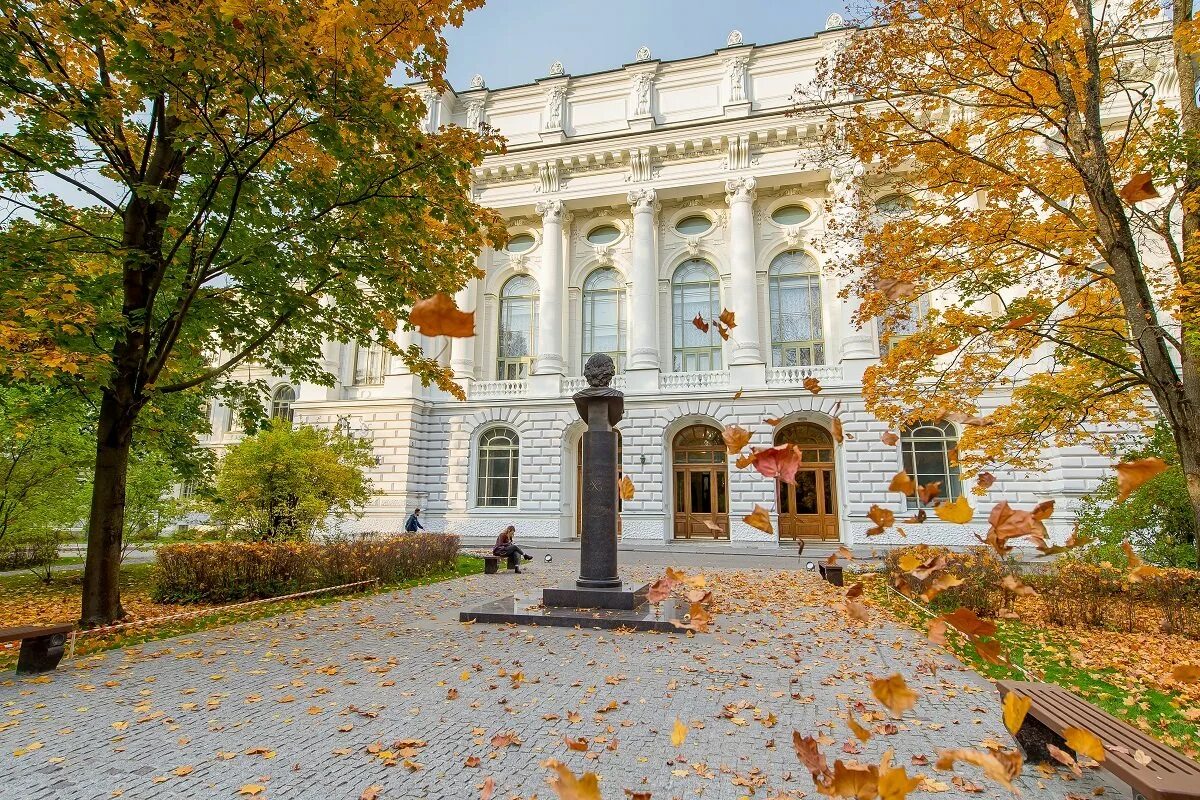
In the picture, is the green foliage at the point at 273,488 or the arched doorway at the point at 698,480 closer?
the green foliage at the point at 273,488

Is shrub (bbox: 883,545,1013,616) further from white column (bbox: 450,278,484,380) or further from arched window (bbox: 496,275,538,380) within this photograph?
white column (bbox: 450,278,484,380)

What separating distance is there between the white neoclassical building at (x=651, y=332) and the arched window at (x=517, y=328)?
103 millimetres

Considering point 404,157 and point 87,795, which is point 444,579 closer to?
point 404,157

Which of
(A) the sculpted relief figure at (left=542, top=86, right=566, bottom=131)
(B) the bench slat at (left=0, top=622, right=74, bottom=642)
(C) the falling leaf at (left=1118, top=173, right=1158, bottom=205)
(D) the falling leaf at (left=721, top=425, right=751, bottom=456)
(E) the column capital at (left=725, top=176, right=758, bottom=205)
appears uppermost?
(A) the sculpted relief figure at (left=542, top=86, right=566, bottom=131)

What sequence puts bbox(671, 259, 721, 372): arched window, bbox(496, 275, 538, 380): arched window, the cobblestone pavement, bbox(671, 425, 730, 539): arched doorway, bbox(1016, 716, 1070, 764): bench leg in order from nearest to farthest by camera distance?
1. the cobblestone pavement
2. bbox(1016, 716, 1070, 764): bench leg
3. bbox(671, 425, 730, 539): arched doorway
4. bbox(671, 259, 721, 372): arched window
5. bbox(496, 275, 538, 380): arched window

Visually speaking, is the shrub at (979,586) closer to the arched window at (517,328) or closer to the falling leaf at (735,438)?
the falling leaf at (735,438)

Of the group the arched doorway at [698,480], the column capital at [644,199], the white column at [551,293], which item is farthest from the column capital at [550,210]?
the arched doorway at [698,480]

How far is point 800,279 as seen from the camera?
89.3 feet

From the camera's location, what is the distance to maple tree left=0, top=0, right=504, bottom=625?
6.69 m

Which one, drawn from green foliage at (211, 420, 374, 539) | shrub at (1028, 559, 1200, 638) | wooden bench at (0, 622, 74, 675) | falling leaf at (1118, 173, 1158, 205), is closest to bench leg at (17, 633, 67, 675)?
wooden bench at (0, 622, 74, 675)

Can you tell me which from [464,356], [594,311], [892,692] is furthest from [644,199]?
[892,692]

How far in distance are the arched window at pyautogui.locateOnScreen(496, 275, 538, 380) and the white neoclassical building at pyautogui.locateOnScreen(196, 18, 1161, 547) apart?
0.10 m

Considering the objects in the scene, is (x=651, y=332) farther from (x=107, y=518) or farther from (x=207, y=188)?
(x=107, y=518)

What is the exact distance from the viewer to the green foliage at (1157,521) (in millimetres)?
10609
